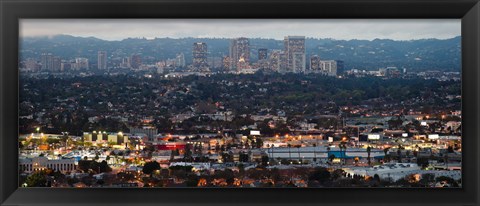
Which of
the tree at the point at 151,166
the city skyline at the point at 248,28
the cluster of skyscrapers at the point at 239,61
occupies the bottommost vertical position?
the tree at the point at 151,166

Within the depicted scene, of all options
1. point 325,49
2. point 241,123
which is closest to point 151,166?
point 241,123

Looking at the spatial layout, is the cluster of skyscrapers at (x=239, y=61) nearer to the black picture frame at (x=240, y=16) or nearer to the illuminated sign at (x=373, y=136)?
the black picture frame at (x=240, y=16)

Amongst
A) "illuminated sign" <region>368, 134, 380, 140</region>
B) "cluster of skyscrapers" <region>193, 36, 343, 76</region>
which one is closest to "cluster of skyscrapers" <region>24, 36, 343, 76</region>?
"cluster of skyscrapers" <region>193, 36, 343, 76</region>

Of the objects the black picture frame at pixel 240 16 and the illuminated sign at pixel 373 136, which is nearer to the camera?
the black picture frame at pixel 240 16

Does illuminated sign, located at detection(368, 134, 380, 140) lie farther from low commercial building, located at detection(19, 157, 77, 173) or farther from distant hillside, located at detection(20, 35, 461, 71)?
low commercial building, located at detection(19, 157, 77, 173)

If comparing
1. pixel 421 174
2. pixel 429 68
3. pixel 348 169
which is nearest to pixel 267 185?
pixel 348 169

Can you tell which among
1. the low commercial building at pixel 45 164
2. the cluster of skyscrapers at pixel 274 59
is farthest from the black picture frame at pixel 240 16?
the cluster of skyscrapers at pixel 274 59

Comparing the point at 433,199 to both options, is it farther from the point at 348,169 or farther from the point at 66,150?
the point at 66,150
